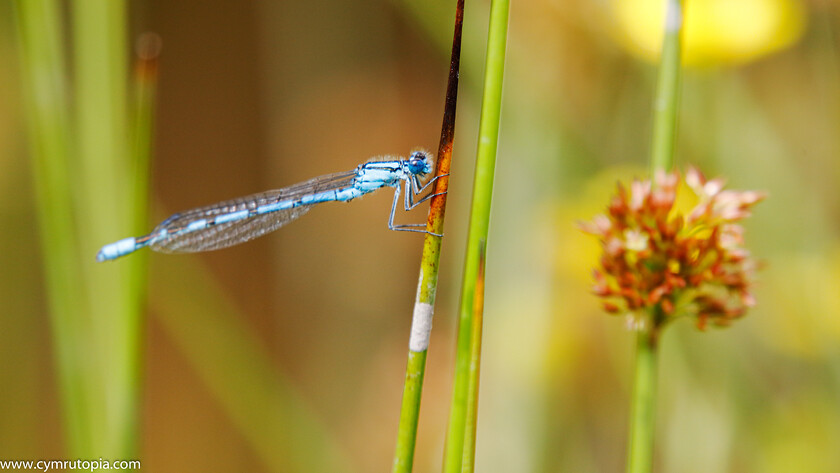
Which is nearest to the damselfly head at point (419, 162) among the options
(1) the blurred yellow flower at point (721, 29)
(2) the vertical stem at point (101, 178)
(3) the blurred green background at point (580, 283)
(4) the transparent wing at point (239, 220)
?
(4) the transparent wing at point (239, 220)

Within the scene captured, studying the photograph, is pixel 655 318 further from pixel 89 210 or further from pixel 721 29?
pixel 721 29

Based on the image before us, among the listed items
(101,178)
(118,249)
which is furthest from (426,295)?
(101,178)

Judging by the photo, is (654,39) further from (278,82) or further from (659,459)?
(278,82)

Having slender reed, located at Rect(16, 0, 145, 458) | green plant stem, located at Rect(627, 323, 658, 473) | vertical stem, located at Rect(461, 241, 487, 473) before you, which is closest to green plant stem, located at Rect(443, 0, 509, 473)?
vertical stem, located at Rect(461, 241, 487, 473)

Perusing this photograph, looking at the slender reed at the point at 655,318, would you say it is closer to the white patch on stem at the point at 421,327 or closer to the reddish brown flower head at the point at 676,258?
the reddish brown flower head at the point at 676,258

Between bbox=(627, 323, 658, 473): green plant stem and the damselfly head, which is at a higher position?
the damselfly head

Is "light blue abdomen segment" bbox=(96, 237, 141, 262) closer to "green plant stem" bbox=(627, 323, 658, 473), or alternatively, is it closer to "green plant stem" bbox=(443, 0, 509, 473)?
"green plant stem" bbox=(443, 0, 509, 473)
